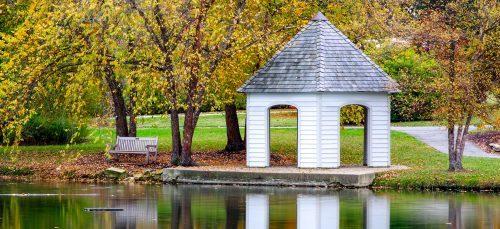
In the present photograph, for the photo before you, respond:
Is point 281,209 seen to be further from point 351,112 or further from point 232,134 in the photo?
point 232,134

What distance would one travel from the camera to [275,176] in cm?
2858

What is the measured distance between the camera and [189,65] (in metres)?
30.3

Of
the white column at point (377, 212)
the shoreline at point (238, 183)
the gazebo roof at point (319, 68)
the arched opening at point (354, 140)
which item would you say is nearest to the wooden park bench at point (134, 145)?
the shoreline at point (238, 183)

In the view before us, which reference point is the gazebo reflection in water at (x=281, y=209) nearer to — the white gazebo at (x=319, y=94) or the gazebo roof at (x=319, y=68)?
the white gazebo at (x=319, y=94)

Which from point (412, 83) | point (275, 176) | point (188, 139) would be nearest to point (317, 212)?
point (275, 176)

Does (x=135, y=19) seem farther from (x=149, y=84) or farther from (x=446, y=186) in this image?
(x=446, y=186)

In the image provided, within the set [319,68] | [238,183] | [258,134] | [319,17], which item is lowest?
[238,183]

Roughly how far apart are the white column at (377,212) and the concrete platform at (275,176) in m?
2.57

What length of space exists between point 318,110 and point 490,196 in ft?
21.5

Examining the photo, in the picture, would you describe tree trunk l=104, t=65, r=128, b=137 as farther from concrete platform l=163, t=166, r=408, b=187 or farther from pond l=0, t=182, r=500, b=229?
pond l=0, t=182, r=500, b=229

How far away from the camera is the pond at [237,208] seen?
19.8 m

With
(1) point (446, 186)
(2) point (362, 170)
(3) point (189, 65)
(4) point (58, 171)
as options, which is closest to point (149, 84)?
(3) point (189, 65)

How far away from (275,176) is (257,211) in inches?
265

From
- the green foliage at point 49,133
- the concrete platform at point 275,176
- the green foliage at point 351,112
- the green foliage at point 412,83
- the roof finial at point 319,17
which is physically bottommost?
the concrete platform at point 275,176
